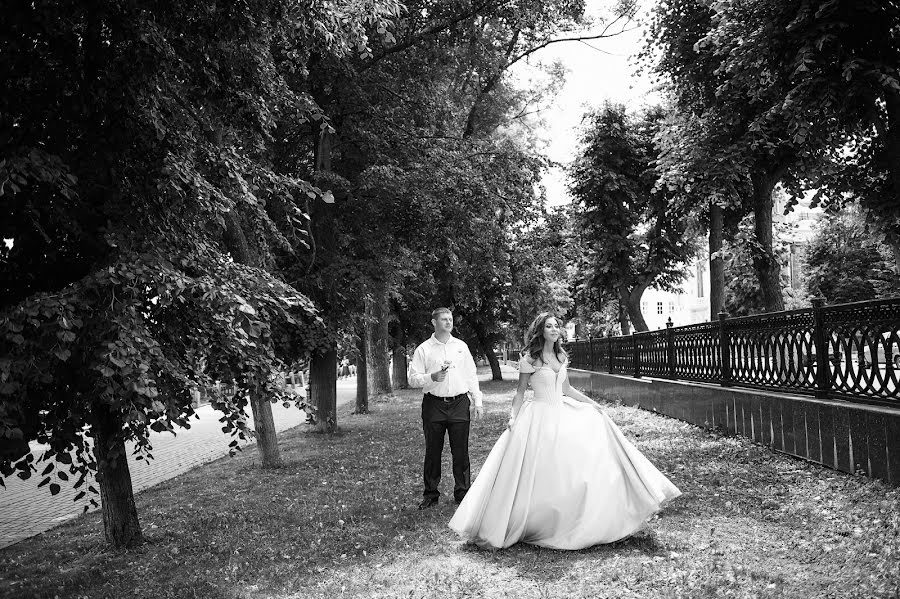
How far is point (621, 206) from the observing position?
31.7 meters

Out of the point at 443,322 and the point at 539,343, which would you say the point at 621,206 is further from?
the point at 539,343

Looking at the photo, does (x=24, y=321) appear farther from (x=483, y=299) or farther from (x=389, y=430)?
(x=483, y=299)

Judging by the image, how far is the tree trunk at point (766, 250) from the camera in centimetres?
2103

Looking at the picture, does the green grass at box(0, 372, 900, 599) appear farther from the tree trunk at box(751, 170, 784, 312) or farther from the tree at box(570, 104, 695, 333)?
the tree at box(570, 104, 695, 333)

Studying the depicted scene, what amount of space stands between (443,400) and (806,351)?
178 inches

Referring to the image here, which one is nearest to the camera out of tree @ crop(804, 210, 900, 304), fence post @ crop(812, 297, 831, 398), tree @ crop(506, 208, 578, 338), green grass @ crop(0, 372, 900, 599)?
green grass @ crop(0, 372, 900, 599)

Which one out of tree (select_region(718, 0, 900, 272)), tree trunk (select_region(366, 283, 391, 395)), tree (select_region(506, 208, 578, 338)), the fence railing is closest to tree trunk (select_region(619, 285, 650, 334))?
tree (select_region(506, 208, 578, 338))

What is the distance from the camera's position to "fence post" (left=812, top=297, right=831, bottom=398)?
8.68m

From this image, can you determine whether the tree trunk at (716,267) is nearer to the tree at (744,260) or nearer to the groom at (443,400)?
the tree at (744,260)

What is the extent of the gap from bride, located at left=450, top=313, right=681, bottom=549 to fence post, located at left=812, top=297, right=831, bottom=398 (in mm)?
3604

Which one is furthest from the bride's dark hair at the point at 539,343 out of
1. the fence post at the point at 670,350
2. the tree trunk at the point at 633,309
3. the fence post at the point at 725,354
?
the tree trunk at the point at 633,309

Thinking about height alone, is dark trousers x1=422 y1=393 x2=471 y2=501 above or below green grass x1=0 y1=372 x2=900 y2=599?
above

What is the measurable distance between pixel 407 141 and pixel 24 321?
12.0 m

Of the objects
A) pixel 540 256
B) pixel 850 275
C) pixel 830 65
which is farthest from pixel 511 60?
pixel 850 275
